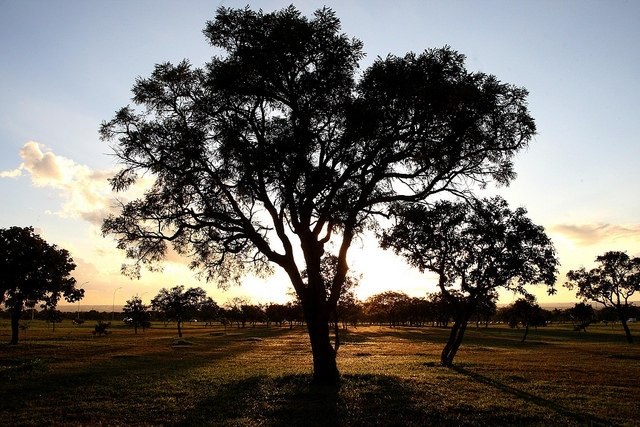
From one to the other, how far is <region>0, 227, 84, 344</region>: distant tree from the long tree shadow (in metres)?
54.8

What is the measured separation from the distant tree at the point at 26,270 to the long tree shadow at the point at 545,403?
2158 inches

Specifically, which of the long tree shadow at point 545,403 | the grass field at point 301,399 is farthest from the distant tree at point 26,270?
the long tree shadow at point 545,403

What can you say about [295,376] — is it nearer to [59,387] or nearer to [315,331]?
[315,331]

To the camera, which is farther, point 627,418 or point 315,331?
point 315,331

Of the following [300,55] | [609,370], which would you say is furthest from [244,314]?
[300,55]

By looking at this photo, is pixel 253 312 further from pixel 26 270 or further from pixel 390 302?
pixel 26 270

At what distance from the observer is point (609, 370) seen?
37406 millimetres

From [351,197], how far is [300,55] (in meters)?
7.92

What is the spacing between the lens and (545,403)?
20.8 m

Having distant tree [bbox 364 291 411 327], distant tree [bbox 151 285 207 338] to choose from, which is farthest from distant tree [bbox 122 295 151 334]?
distant tree [bbox 364 291 411 327]

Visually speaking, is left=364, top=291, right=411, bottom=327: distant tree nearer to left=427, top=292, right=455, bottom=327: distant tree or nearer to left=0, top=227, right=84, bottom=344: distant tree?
left=427, top=292, right=455, bottom=327: distant tree

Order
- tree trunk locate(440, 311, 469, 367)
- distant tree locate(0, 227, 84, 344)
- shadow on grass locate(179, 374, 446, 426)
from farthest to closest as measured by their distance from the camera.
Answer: distant tree locate(0, 227, 84, 344)
tree trunk locate(440, 311, 469, 367)
shadow on grass locate(179, 374, 446, 426)

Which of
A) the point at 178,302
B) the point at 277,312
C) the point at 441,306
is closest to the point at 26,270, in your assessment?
the point at 178,302

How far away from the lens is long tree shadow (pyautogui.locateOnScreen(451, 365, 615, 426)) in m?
17.2
